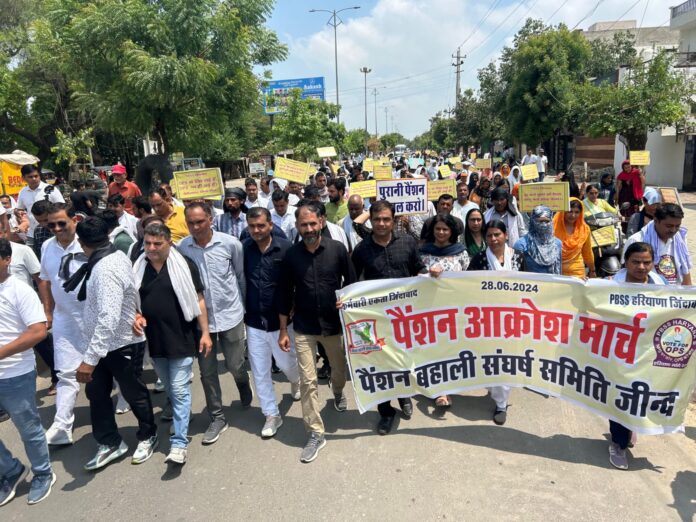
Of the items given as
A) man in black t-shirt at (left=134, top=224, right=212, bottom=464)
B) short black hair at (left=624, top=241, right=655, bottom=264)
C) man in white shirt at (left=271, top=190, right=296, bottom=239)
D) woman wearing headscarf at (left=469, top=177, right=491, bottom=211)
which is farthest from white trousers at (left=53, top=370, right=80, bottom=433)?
woman wearing headscarf at (left=469, top=177, right=491, bottom=211)

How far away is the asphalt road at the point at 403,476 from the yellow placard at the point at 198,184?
3.41 meters

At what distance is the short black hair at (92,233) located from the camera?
3256mm

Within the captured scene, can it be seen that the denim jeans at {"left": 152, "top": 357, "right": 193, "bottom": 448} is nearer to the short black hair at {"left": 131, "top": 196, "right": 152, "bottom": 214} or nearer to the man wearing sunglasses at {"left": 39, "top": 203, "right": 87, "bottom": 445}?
the man wearing sunglasses at {"left": 39, "top": 203, "right": 87, "bottom": 445}

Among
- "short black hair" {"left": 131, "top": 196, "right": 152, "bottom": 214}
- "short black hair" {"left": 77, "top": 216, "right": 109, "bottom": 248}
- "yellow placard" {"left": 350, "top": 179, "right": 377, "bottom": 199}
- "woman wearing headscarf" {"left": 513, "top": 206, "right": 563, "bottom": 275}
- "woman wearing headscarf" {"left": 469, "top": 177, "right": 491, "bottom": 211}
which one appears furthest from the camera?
"woman wearing headscarf" {"left": 469, "top": 177, "right": 491, "bottom": 211}

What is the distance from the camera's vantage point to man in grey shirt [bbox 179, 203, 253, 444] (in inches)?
147

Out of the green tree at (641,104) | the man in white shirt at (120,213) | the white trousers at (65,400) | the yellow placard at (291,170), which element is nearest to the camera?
the white trousers at (65,400)

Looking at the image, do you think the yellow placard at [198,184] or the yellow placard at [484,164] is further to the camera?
the yellow placard at [484,164]

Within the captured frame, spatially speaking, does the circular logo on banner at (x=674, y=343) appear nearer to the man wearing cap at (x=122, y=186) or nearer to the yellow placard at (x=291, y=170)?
the yellow placard at (x=291, y=170)

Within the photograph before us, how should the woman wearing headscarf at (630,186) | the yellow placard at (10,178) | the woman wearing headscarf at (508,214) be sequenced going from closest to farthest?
1. the woman wearing headscarf at (508,214)
2. the woman wearing headscarf at (630,186)
3. the yellow placard at (10,178)

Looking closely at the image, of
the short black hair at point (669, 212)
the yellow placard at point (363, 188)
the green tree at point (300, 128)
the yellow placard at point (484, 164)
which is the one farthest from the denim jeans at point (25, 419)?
the green tree at point (300, 128)

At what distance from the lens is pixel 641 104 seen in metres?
15.3

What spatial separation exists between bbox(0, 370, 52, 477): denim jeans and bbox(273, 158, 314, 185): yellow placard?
17.8 feet

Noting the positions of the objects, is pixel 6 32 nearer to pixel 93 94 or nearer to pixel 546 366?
pixel 93 94

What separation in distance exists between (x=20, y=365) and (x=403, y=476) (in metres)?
2.59
